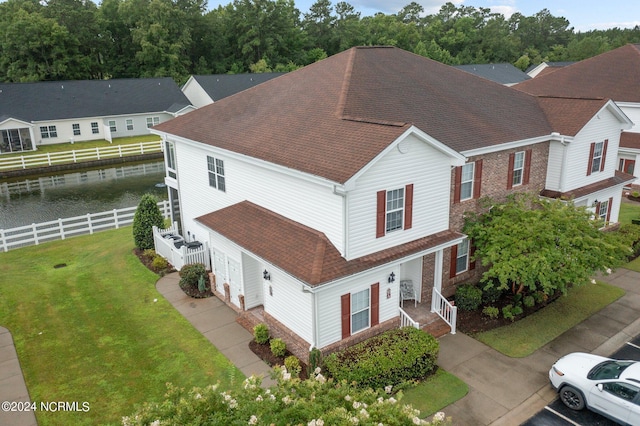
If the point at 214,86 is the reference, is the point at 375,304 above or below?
below

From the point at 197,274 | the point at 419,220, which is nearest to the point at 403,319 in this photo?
the point at 419,220

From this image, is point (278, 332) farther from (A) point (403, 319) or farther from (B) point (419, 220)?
(B) point (419, 220)

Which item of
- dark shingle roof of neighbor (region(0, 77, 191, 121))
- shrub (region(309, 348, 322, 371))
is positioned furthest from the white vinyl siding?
dark shingle roof of neighbor (region(0, 77, 191, 121))

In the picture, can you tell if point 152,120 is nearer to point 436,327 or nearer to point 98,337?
point 98,337

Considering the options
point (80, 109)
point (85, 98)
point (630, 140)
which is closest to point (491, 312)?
point (630, 140)

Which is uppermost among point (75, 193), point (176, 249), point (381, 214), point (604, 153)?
point (381, 214)
